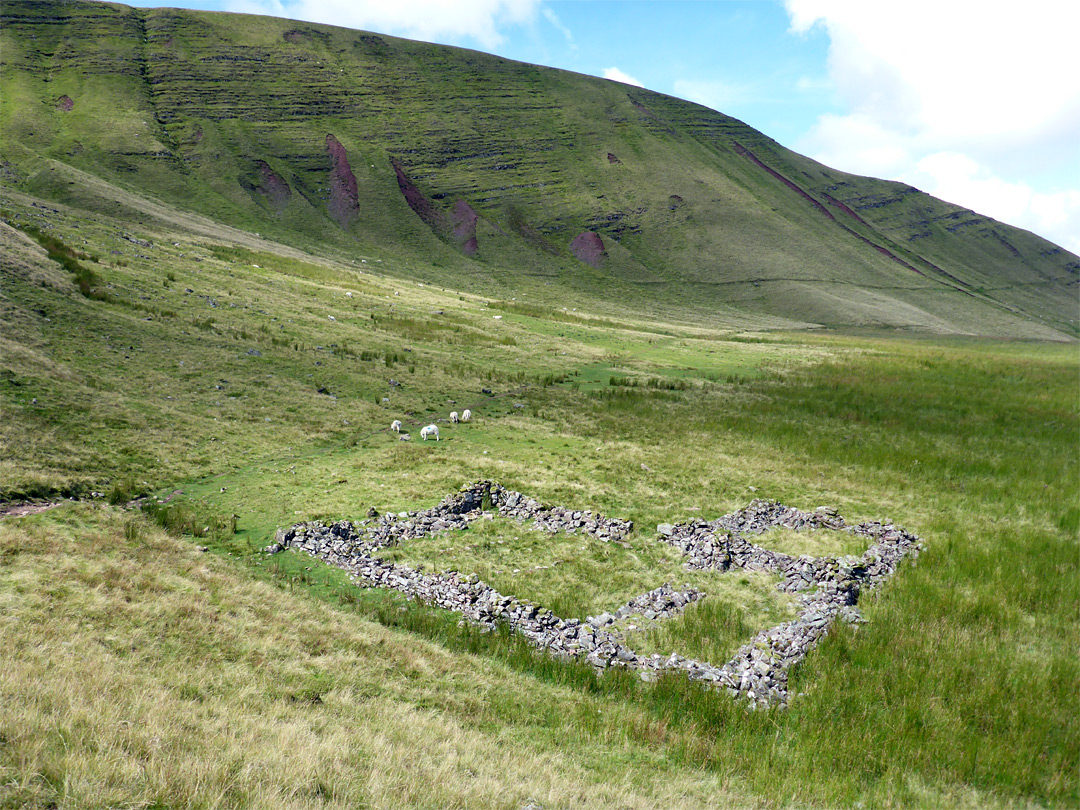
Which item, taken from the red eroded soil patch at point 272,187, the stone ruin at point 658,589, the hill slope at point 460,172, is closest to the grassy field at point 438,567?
the stone ruin at point 658,589

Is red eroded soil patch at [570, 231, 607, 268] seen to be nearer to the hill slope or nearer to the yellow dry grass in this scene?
the hill slope

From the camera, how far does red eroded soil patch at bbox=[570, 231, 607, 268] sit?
113 metres

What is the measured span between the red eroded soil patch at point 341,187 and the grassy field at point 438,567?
71.6m

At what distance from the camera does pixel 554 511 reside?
15195mm

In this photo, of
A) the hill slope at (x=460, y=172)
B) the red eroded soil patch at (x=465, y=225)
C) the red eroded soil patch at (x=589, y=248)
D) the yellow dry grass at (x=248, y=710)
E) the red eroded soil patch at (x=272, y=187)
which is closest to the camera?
the yellow dry grass at (x=248, y=710)

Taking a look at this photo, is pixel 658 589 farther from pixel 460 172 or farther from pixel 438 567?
pixel 460 172

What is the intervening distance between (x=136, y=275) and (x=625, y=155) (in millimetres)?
131122

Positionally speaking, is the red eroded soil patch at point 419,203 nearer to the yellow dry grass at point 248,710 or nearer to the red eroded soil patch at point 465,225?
the red eroded soil patch at point 465,225

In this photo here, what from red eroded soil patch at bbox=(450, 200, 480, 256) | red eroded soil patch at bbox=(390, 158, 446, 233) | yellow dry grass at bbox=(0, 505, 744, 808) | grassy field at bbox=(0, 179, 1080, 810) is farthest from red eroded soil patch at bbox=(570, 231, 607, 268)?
yellow dry grass at bbox=(0, 505, 744, 808)

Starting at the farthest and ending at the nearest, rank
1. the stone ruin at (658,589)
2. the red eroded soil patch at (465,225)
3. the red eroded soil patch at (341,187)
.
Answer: the red eroded soil patch at (465,225) → the red eroded soil patch at (341,187) → the stone ruin at (658,589)

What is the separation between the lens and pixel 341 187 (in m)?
102

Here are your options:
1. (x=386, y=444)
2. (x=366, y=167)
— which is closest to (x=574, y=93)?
(x=366, y=167)

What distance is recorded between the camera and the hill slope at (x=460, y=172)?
88.1 meters

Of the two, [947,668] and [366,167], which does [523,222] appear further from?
[947,668]
